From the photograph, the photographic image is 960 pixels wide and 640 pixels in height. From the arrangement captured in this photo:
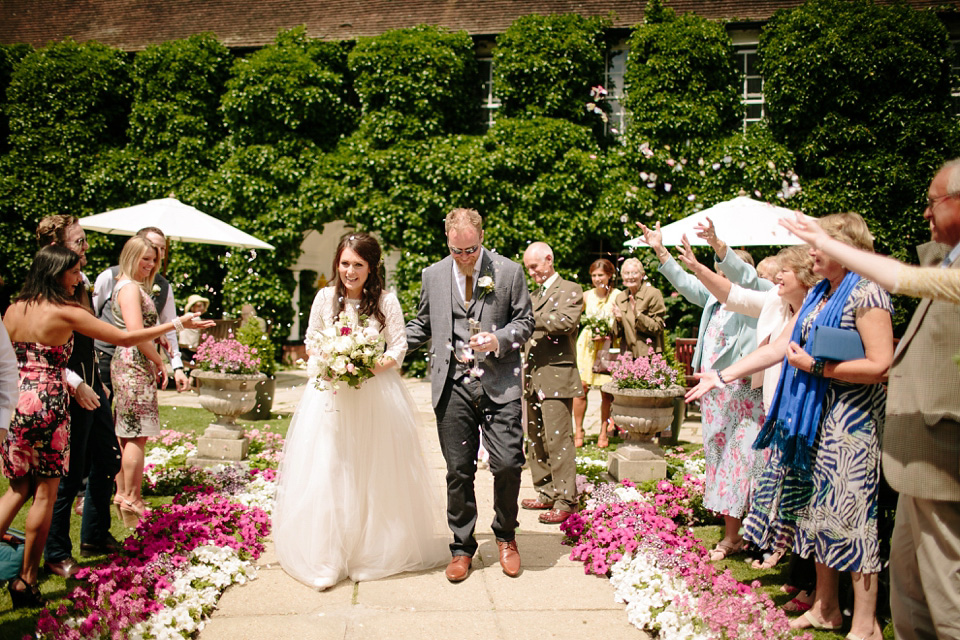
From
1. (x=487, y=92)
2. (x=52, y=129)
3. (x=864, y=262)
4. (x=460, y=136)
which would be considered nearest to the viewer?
(x=864, y=262)

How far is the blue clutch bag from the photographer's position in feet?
11.3

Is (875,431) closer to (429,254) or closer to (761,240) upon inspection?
(761,240)

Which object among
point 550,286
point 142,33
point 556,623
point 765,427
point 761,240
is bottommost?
point 556,623

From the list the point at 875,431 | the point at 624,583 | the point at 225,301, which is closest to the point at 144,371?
the point at 624,583

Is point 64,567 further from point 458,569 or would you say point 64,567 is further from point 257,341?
point 257,341

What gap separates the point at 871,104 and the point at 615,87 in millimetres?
5049

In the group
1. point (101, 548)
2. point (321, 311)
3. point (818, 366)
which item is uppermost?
point (321, 311)

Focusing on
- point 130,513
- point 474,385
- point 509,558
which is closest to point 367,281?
point 474,385

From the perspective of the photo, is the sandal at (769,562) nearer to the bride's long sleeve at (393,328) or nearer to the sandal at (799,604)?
the sandal at (799,604)

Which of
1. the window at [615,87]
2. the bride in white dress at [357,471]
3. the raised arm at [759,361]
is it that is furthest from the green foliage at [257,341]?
the window at [615,87]

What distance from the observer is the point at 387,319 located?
15.4 feet

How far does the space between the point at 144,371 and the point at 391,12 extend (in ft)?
44.9

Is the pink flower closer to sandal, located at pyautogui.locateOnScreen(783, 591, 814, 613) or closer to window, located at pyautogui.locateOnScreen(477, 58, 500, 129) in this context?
sandal, located at pyautogui.locateOnScreen(783, 591, 814, 613)

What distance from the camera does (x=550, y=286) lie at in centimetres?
584
